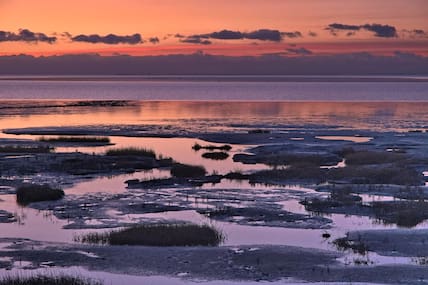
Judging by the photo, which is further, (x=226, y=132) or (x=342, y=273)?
(x=226, y=132)

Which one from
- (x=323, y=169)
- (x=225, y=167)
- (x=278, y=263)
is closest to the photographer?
(x=278, y=263)

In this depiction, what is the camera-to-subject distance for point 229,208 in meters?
26.4

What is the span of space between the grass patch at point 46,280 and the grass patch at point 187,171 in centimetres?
1785

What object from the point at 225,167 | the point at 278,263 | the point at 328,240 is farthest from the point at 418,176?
the point at 278,263

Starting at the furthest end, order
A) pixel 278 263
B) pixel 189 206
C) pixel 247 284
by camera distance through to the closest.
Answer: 1. pixel 189 206
2. pixel 278 263
3. pixel 247 284

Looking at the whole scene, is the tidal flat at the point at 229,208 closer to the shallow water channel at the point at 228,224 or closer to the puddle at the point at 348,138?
the shallow water channel at the point at 228,224

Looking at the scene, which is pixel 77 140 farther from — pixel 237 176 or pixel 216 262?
pixel 216 262

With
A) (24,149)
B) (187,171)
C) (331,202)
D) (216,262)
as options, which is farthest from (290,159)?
(216,262)

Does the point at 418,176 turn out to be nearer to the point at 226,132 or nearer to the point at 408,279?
the point at 408,279

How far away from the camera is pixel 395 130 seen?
61844 mm

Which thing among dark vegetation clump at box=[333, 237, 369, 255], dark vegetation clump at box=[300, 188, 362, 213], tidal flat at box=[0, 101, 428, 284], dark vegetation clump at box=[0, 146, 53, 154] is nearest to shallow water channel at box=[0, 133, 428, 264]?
tidal flat at box=[0, 101, 428, 284]

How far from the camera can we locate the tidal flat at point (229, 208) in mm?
18766

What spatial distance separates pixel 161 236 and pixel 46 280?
5.20 metres

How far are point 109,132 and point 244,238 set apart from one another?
38782mm
